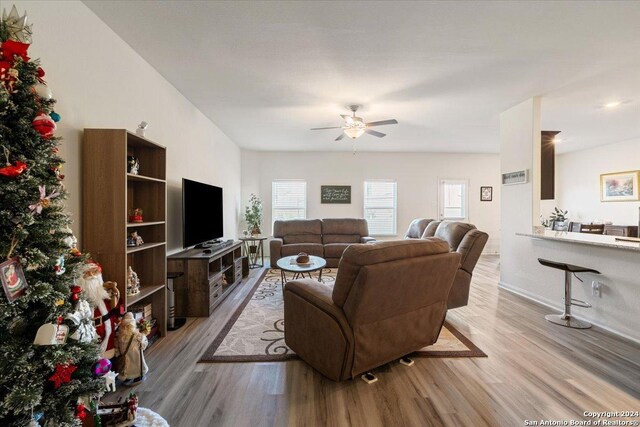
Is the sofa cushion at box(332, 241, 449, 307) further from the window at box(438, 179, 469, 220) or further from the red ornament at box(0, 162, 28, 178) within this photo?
the window at box(438, 179, 469, 220)

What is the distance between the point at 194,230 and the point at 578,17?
161 inches

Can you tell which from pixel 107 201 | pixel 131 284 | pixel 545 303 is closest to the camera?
pixel 107 201

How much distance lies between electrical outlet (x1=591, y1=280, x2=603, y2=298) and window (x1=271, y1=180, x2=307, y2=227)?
5.25 metres

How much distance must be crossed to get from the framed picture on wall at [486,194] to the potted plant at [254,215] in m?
5.77

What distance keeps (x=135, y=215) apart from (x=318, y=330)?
1849mm

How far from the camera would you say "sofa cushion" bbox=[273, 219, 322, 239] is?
5.94m

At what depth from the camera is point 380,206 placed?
7043 mm

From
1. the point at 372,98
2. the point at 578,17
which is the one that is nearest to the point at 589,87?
the point at 578,17

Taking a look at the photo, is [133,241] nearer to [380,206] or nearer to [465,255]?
[465,255]

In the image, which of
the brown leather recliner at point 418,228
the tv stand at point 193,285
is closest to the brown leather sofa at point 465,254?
the brown leather recliner at point 418,228

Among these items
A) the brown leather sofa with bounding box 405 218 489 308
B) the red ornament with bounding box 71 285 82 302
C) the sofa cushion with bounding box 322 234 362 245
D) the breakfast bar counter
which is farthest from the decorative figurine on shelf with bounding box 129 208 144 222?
the breakfast bar counter

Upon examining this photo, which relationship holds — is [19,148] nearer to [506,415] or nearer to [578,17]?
[506,415]

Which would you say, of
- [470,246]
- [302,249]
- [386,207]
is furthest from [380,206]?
[470,246]

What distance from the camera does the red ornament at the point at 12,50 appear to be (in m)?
1.10
